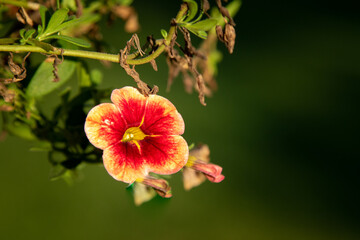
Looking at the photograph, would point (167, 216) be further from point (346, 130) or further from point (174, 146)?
point (174, 146)

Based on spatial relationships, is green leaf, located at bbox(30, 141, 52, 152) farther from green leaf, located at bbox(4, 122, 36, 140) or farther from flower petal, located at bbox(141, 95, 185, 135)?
flower petal, located at bbox(141, 95, 185, 135)

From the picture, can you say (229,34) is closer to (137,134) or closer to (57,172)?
Result: (137,134)

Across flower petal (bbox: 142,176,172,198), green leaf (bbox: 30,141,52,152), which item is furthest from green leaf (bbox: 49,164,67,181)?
flower petal (bbox: 142,176,172,198)

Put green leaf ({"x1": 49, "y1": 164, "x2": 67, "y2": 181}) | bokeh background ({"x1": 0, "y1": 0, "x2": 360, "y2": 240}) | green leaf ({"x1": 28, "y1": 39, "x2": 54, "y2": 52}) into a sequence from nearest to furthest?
green leaf ({"x1": 28, "y1": 39, "x2": 54, "y2": 52}) → green leaf ({"x1": 49, "y1": 164, "x2": 67, "y2": 181}) → bokeh background ({"x1": 0, "y1": 0, "x2": 360, "y2": 240})

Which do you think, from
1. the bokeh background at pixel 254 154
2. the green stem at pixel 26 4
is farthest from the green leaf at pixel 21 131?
the bokeh background at pixel 254 154

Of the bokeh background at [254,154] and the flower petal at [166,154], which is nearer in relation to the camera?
the flower petal at [166,154]

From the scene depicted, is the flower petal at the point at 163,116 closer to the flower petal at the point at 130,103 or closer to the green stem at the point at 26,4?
the flower petal at the point at 130,103
